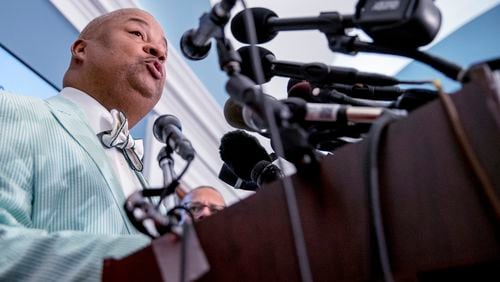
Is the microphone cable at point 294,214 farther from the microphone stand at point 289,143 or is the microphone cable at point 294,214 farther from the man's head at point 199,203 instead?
the man's head at point 199,203

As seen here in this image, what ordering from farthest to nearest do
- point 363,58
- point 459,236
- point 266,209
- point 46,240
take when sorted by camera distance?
point 363,58 < point 46,240 < point 266,209 < point 459,236

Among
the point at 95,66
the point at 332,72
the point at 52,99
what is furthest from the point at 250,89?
the point at 95,66

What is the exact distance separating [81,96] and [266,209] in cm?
84

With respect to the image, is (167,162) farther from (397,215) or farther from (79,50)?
(79,50)

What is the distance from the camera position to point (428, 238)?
462mm

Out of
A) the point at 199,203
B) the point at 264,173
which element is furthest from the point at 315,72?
the point at 199,203

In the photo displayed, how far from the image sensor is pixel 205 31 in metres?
0.70

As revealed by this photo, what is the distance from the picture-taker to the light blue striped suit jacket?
0.65 metres

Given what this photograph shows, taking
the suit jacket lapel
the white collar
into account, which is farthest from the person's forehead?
the suit jacket lapel

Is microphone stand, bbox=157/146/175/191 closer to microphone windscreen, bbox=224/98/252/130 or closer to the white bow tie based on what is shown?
microphone windscreen, bbox=224/98/252/130

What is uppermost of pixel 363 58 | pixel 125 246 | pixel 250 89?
pixel 250 89

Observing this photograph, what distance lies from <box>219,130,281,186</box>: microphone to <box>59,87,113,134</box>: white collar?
1.33 ft

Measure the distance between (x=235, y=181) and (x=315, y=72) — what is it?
242 millimetres

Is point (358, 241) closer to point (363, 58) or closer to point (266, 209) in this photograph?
point (266, 209)
